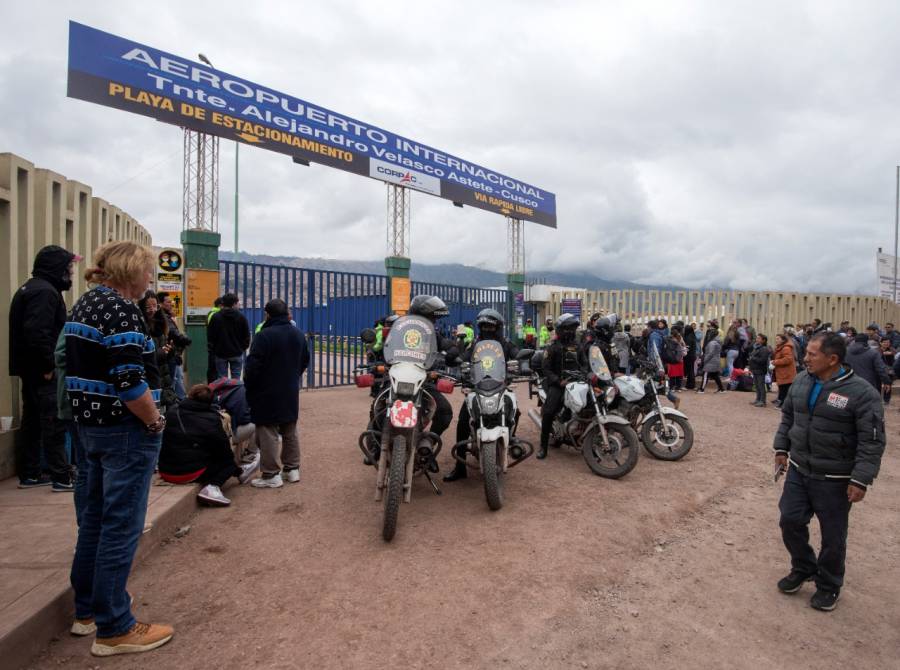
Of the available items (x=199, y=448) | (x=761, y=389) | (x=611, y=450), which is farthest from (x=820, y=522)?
(x=761, y=389)

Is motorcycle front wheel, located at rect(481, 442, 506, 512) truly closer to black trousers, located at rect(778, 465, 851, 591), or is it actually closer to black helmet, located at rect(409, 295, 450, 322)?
black helmet, located at rect(409, 295, 450, 322)

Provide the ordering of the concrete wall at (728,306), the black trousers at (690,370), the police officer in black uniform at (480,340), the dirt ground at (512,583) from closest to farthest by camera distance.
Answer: the dirt ground at (512,583)
the police officer in black uniform at (480,340)
the black trousers at (690,370)
the concrete wall at (728,306)

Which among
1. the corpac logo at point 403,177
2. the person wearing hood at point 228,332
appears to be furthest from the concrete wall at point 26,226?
the corpac logo at point 403,177

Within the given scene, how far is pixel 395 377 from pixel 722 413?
760 cm

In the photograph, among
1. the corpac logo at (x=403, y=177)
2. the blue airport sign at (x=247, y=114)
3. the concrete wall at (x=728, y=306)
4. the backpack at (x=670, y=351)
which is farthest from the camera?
the concrete wall at (x=728, y=306)

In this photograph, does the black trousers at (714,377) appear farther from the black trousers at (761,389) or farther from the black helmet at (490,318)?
the black helmet at (490,318)

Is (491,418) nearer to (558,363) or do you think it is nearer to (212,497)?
(558,363)

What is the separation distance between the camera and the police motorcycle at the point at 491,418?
4.30 metres

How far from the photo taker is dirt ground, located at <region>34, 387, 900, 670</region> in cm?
259

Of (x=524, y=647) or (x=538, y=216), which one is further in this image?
(x=538, y=216)

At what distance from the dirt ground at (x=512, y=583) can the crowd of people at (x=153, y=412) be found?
0.32 meters

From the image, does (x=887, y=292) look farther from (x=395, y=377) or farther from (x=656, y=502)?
(x=395, y=377)

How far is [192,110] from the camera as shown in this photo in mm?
8898

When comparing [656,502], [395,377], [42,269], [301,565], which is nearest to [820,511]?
[656,502]
